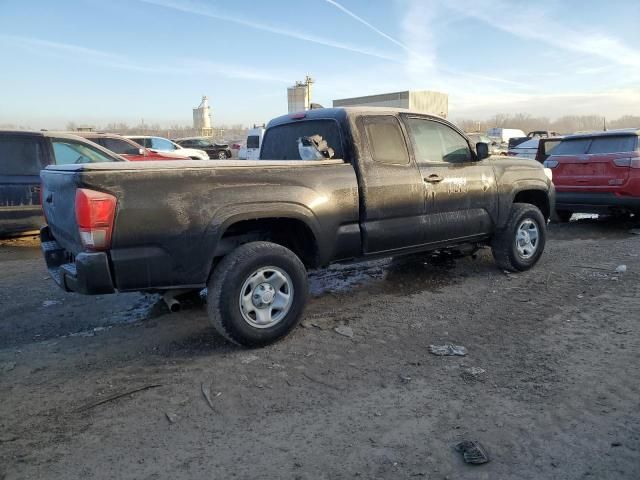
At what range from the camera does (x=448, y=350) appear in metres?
3.88

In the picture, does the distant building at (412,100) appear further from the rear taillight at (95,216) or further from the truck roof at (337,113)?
the rear taillight at (95,216)

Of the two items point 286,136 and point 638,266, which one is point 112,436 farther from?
point 638,266

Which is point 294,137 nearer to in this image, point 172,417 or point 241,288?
point 241,288

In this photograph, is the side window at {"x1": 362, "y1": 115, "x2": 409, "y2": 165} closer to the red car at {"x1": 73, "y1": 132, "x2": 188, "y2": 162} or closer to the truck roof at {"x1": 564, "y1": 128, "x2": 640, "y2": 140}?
the truck roof at {"x1": 564, "y1": 128, "x2": 640, "y2": 140}

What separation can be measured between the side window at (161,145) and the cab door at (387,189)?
1566 centimetres

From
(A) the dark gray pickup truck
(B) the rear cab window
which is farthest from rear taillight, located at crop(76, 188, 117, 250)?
(B) the rear cab window

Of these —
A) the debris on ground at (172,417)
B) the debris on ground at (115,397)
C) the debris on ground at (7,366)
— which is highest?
the debris on ground at (7,366)

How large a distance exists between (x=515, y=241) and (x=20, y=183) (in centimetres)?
686

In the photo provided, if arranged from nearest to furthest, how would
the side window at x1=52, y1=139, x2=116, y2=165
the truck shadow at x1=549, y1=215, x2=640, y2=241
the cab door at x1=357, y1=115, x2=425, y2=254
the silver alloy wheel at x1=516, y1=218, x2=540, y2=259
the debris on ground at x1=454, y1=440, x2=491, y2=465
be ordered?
the debris on ground at x1=454, y1=440, x2=491, y2=465, the cab door at x1=357, y1=115, x2=425, y2=254, the silver alloy wheel at x1=516, y1=218, x2=540, y2=259, the side window at x1=52, y1=139, x2=116, y2=165, the truck shadow at x1=549, y1=215, x2=640, y2=241

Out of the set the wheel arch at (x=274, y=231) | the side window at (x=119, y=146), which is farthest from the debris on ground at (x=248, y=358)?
the side window at (x=119, y=146)

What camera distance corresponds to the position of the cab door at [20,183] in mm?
7348

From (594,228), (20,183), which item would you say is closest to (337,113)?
(20,183)

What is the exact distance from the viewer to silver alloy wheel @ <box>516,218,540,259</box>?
6.05 metres

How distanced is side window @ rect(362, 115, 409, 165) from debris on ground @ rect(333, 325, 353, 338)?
60.6 inches
